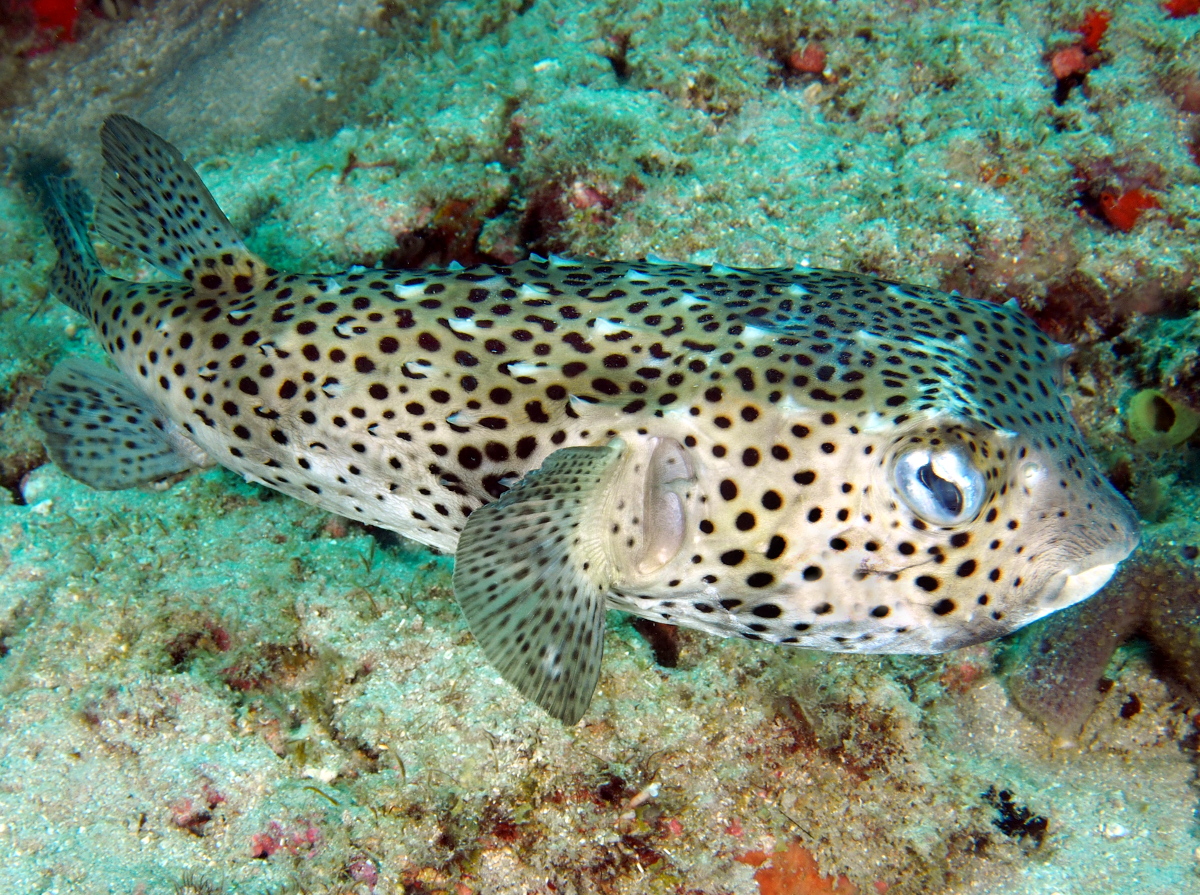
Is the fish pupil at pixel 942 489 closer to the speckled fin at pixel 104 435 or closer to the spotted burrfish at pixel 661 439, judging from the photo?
the spotted burrfish at pixel 661 439

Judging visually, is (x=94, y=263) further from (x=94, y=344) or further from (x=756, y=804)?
(x=756, y=804)

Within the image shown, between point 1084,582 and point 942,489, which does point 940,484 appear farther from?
point 1084,582

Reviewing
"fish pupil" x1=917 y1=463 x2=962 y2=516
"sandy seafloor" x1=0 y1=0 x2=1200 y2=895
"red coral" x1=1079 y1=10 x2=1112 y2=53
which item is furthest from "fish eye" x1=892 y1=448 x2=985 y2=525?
"red coral" x1=1079 y1=10 x2=1112 y2=53

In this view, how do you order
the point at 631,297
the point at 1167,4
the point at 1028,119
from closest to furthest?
the point at 631,297 < the point at 1028,119 < the point at 1167,4

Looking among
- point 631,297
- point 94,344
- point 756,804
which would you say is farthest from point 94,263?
point 756,804

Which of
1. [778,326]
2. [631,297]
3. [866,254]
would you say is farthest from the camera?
[866,254]

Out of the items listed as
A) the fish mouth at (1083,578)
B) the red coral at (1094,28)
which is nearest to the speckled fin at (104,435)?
the fish mouth at (1083,578)
